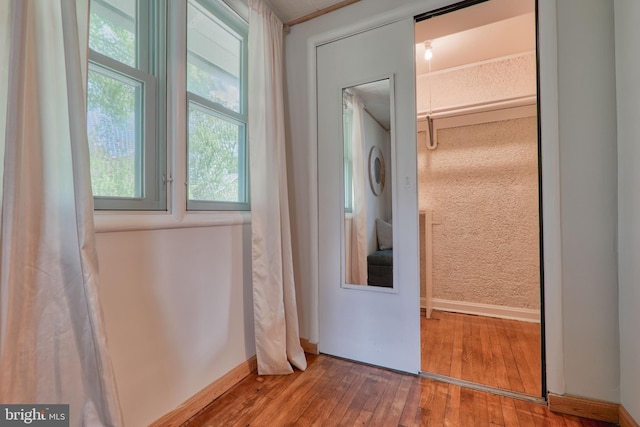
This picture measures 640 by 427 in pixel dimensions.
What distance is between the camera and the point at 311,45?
2029mm

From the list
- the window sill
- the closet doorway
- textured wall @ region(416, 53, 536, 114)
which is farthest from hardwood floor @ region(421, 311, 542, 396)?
textured wall @ region(416, 53, 536, 114)

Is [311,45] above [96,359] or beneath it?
above

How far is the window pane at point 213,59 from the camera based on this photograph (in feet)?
5.09

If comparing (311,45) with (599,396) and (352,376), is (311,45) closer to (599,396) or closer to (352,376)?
(352,376)

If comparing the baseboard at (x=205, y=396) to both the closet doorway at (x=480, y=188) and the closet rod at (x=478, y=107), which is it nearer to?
the closet doorway at (x=480, y=188)

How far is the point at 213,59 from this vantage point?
1.69m

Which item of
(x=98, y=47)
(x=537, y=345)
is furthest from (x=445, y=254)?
(x=98, y=47)

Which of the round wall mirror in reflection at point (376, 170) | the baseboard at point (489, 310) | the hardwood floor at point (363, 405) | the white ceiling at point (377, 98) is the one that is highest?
the white ceiling at point (377, 98)

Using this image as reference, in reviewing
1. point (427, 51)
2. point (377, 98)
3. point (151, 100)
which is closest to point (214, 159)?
point (151, 100)

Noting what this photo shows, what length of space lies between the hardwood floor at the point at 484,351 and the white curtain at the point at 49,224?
1782mm

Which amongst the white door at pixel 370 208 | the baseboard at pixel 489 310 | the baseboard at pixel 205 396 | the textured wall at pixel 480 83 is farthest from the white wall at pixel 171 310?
the textured wall at pixel 480 83

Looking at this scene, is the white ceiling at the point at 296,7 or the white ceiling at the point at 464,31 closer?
the white ceiling at the point at 464,31

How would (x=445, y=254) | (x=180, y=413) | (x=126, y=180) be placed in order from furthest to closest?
(x=445, y=254), (x=180, y=413), (x=126, y=180)

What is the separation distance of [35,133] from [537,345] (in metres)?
3.05
